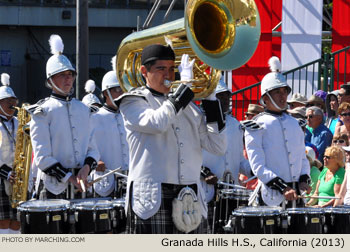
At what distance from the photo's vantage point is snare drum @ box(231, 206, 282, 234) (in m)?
7.04

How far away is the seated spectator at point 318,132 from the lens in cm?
1034

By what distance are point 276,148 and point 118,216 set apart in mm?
1568

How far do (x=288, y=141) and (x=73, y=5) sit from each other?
23.0 metres

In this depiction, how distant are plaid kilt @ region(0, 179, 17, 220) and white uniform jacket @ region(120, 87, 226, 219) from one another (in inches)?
177

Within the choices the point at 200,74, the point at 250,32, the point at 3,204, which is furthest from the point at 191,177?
the point at 3,204

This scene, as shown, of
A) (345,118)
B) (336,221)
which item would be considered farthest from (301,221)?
(345,118)

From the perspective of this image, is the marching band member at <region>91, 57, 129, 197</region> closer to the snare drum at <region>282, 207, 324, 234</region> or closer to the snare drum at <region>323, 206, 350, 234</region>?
the snare drum at <region>282, 207, 324, 234</region>

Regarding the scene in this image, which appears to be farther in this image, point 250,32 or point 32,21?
point 32,21

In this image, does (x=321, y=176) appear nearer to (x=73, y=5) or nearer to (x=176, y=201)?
(x=176, y=201)

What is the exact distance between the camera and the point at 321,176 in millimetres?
9109

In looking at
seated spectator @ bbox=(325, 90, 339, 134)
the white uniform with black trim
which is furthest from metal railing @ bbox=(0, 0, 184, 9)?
the white uniform with black trim

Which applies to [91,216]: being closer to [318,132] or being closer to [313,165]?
[313,165]

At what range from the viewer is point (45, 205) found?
7.41m

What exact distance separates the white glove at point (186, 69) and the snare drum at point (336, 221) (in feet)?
7.30
